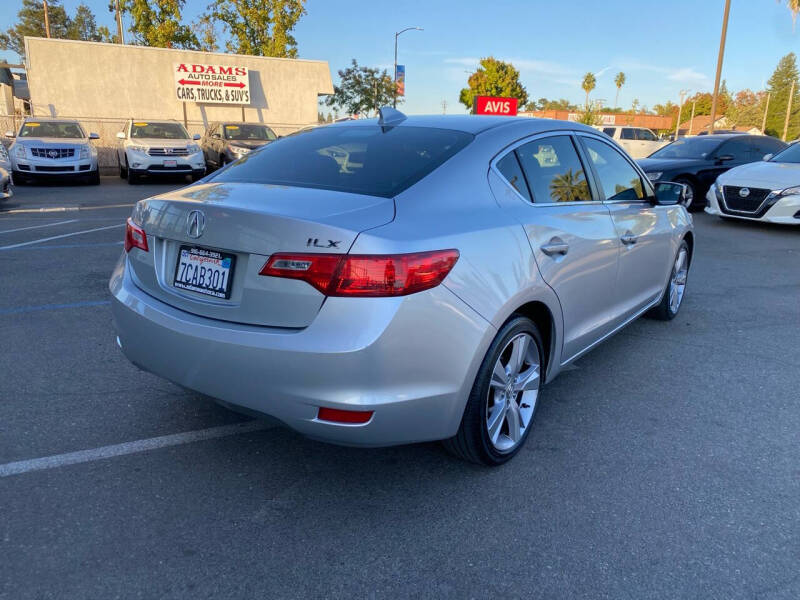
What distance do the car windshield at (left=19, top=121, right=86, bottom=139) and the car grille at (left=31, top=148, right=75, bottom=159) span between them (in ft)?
3.09

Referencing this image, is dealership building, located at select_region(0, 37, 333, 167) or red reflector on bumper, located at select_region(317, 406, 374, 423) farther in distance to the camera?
dealership building, located at select_region(0, 37, 333, 167)

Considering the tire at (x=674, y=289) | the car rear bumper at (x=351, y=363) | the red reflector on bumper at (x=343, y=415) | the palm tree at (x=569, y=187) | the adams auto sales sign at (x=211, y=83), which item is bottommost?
the tire at (x=674, y=289)

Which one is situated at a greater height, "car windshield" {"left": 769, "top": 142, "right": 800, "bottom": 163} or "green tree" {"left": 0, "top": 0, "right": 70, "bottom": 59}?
"green tree" {"left": 0, "top": 0, "right": 70, "bottom": 59}

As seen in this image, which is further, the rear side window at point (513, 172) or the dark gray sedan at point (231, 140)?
the dark gray sedan at point (231, 140)

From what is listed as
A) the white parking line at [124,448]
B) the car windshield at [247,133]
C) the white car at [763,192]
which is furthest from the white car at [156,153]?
the white parking line at [124,448]

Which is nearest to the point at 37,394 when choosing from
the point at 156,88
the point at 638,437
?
the point at 638,437

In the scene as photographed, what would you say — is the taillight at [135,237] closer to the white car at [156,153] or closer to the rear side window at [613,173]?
the rear side window at [613,173]

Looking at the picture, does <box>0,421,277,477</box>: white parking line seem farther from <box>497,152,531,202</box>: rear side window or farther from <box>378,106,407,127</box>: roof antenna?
<box>378,106,407,127</box>: roof antenna

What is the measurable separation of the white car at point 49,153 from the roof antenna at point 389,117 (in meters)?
14.2

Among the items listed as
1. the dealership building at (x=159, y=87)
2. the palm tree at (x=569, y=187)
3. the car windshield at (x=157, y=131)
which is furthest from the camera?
the dealership building at (x=159, y=87)

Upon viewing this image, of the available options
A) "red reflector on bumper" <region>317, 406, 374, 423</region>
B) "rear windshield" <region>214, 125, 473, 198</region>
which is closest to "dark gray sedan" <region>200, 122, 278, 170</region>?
"rear windshield" <region>214, 125, 473, 198</region>

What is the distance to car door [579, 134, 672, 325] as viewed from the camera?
4031 millimetres

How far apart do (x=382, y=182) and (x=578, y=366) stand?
7.64ft

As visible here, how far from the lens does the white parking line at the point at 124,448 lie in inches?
117
